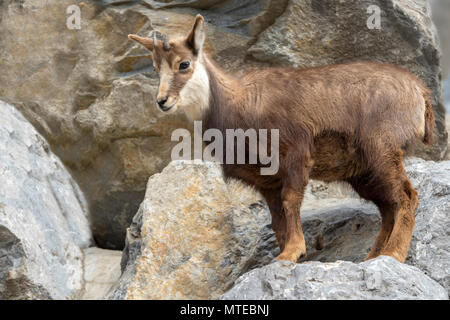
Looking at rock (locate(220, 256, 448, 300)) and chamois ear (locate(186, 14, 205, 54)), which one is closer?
rock (locate(220, 256, 448, 300))

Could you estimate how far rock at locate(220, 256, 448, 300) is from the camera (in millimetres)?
4609

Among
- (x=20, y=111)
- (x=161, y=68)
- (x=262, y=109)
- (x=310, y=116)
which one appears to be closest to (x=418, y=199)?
(x=310, y=116)

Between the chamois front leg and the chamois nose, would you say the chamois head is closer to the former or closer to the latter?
the chamois nose

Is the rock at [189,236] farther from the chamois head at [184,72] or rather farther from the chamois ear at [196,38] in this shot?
the chamois ear at [196,38]

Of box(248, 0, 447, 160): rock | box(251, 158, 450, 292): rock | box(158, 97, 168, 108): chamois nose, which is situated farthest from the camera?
box(248, 0, 447, 160): rock

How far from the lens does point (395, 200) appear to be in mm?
5574

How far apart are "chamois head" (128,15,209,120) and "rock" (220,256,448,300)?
151 cm

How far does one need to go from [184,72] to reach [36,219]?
229 cm

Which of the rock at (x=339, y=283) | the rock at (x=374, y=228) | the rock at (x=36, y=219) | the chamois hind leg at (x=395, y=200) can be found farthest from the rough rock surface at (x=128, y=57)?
the rock at (x=339, y=283)

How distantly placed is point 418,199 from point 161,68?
2607 mm

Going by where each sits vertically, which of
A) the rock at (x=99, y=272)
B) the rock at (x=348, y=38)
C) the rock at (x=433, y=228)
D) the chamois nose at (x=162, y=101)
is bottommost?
the rock at (x=99, y=272)

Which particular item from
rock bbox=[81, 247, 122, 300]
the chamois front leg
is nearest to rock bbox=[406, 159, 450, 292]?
the chamois front leg

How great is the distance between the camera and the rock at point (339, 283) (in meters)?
4.61

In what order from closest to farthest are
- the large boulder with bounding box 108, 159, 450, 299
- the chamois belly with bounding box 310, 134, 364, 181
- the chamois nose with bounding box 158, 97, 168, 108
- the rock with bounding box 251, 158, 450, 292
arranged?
1. the chamois nose with bounding box 158, 97, 168, 108
2. the rock with bounding box 251, 158, 450, 292
3. the chamois belly with bounding box 310, 134, 364, 181
4. the large boulder with bounding box 108, 159, 450, 299
